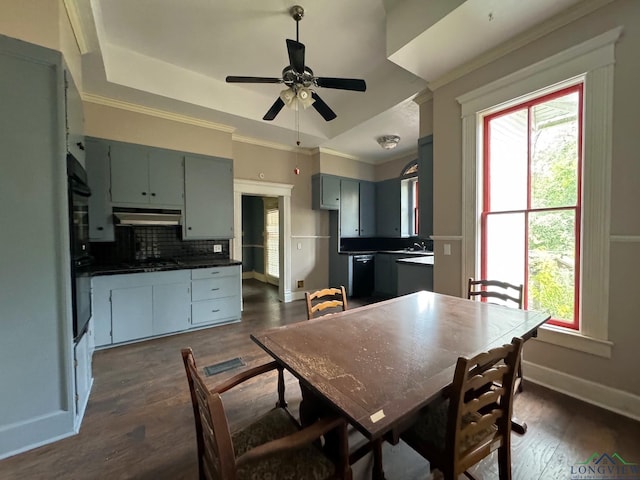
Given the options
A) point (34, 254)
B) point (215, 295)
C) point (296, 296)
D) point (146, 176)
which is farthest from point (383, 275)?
point (34, 254)

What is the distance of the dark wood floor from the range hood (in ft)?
5.26

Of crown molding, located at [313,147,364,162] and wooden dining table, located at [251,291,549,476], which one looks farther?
crown molding, located at [313,147,364,162]

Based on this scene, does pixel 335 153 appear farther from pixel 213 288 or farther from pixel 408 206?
pixel 213 288

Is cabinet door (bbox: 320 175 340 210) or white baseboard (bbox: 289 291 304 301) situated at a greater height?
cabinet door (bbox: 320 175 340 210)

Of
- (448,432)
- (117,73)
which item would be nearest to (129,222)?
(117,73)

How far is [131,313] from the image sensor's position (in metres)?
3.04

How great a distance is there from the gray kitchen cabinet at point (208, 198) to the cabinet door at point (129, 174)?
48cm

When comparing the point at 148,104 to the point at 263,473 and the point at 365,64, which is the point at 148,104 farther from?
the point at 263,473

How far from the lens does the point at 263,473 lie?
3.17 feet

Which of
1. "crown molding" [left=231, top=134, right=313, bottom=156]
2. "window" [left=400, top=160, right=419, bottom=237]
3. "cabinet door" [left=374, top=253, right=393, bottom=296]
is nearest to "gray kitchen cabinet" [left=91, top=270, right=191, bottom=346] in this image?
"crown molding" [left=231, top=134, right=313, bottom=156]

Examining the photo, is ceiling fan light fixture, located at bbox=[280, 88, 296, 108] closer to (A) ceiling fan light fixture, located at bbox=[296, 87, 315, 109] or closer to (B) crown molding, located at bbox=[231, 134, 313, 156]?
(A) ceiling fan light fixture, located at bbox=[296, 87, 315, 109]

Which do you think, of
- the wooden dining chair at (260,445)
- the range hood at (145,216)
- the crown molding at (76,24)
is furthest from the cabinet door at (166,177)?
the wooden dining chair at (260,445)

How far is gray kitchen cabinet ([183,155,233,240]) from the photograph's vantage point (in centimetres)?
365

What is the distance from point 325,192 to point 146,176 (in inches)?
114
